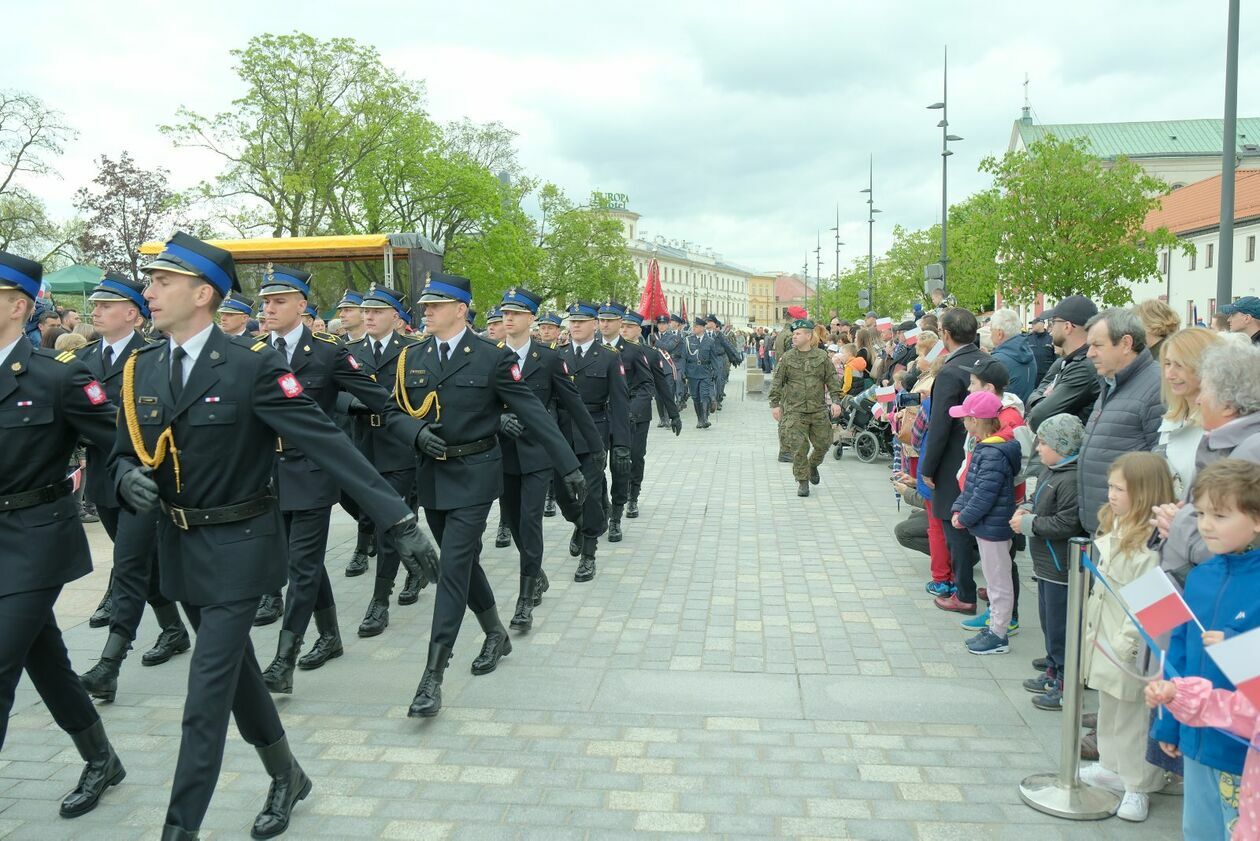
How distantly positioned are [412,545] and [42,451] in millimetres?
1544

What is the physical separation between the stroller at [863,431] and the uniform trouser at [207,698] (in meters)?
12.3

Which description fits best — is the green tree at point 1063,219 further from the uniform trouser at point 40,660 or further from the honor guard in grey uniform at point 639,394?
the uniform trouser at point 40,660

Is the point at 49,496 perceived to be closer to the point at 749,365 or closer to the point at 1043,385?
the point at 1043,385

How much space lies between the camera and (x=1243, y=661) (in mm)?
2682

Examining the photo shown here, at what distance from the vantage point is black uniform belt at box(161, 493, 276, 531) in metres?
3.67

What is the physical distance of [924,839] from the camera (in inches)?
147

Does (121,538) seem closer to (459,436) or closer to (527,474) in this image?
(459,436)

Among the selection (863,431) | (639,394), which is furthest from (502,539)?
(863,431)

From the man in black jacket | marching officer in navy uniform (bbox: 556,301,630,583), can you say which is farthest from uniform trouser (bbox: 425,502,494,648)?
the man in black jacket

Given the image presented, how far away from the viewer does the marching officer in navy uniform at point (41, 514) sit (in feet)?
12.2

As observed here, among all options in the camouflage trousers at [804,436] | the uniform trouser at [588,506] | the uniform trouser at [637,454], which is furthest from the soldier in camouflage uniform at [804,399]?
the uniform trouser at [588,506]

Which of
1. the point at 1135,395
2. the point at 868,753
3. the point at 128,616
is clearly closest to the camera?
the point at 868,753

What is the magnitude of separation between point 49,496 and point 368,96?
3923cm

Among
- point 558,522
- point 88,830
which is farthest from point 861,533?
point 88,830
